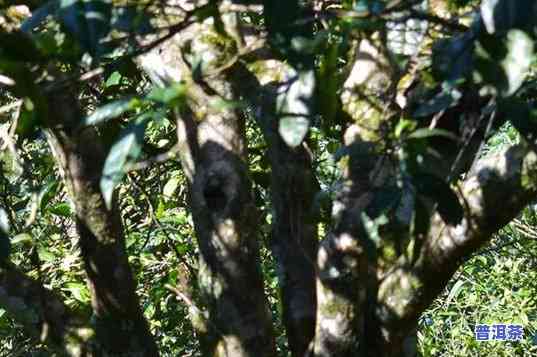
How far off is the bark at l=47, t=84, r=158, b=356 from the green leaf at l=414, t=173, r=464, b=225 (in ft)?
3.18

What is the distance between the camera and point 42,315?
205cm

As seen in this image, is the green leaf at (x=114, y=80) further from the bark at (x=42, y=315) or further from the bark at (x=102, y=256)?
the bark at (x=42, y=315)

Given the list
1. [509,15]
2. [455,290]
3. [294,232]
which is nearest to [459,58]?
[509,15]

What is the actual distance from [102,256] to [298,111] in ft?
3.48

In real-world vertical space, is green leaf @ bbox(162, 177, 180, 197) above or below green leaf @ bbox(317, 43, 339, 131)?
above

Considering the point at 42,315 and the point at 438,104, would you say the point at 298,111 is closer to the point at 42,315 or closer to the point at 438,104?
the point at 438,104

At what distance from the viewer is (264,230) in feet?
8.18

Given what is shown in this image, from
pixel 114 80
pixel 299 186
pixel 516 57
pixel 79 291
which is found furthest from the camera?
pixel 79 291

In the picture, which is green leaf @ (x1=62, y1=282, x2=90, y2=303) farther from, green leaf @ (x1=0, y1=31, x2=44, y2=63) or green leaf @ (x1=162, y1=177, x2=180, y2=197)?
green leaf @ (x1=0, y1=31, x2=44, y2=63)

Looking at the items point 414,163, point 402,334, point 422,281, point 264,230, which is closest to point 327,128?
point 414,163

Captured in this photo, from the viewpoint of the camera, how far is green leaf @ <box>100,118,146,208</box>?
106 cm

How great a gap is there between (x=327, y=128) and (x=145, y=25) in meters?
0.42

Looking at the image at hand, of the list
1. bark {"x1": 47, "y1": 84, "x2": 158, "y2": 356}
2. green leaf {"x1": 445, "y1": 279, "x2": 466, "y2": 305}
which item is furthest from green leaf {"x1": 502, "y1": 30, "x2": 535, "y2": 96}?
green leaf {"x1": 445, "y1": 279, "x2": 466, "y2": 305}

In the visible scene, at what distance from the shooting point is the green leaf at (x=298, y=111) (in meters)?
1.12
